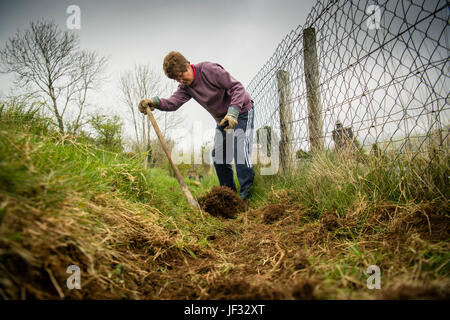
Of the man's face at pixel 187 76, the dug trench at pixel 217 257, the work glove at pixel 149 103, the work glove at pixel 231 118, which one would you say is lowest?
the dug trench at pixel 217 257

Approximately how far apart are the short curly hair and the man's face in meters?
0.08

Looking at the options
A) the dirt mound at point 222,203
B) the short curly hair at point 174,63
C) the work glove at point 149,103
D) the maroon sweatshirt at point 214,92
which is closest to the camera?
the dirt mound at point 222,203

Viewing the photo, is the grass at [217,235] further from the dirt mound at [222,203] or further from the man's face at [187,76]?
the man's face at [187,76]

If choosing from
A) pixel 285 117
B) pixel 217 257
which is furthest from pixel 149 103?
pixel 217 257

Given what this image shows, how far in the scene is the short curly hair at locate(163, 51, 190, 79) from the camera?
114 inches

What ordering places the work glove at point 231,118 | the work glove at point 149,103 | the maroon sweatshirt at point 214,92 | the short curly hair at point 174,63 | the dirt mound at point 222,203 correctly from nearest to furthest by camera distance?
the dirt mound at point 222,203 → the work glove at point 231,118 → the short curly hair at point 174,63 → the maroon sweatshirt at point 214,92 → the work glove at point 149,103

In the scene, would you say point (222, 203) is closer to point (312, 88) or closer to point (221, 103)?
point (221, 103)

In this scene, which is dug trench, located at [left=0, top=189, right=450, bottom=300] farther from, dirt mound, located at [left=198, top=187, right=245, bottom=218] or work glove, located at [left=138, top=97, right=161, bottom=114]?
work glove, located at [left=138, top=97, right=161, bottom=114]

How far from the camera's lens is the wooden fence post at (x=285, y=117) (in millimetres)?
3104

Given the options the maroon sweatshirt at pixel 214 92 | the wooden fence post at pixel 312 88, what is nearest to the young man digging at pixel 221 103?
the maroon sweatshirt at pixel 214 92

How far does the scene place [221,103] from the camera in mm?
3234

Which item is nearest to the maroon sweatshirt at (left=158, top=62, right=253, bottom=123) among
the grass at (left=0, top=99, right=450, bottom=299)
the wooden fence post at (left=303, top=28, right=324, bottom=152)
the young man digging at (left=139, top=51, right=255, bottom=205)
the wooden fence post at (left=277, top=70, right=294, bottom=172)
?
the young man digging at (left=139, top=51, right=255, bottom=205)

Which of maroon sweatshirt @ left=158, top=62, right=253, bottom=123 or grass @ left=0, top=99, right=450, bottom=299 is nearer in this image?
grass @ left=0, top=99, right=450, bottom=299

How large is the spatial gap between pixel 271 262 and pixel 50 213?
105cm
